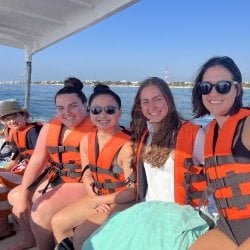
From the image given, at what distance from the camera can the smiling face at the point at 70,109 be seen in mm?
2879

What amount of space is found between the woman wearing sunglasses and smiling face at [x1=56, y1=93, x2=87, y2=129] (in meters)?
1.12

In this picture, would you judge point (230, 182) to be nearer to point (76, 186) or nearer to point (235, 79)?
point (235, 79)

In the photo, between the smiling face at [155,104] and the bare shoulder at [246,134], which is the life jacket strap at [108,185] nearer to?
the smiling face at [155,104]

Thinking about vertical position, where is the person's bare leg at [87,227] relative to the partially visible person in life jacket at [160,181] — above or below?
below

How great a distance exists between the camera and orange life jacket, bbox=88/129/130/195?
8.50ft

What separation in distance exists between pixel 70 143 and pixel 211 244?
4.87 ft

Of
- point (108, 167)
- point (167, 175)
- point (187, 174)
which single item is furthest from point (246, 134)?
point (108, 167)

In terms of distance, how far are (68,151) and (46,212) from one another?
524 mm

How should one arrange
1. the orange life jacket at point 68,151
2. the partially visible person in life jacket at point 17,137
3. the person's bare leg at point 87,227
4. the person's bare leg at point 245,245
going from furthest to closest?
the partially visible person in life jacket at point 17,137 → the orange life jacket at point 68,151 → the person's bare leg at point 87,227 → the person's bare leg at point 245,245

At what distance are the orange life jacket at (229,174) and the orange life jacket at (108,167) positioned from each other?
→ 29.2 inches

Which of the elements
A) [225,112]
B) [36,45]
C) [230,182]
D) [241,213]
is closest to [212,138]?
[225,112]

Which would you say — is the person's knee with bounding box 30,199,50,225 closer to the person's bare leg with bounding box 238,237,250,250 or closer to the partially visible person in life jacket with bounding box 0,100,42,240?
the partially visible person in life jacket with bounding box 0,100,42,240

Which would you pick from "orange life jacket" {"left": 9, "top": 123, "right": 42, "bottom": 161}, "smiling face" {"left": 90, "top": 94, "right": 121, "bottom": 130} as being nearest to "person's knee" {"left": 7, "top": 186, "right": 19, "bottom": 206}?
"orange life jacket" {"left": 9, "top": 123, "right": 42, "bottom": 161}

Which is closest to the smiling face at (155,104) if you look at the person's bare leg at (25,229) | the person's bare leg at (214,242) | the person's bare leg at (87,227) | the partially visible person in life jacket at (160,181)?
the partially visible person in life jacket at (160,181)
